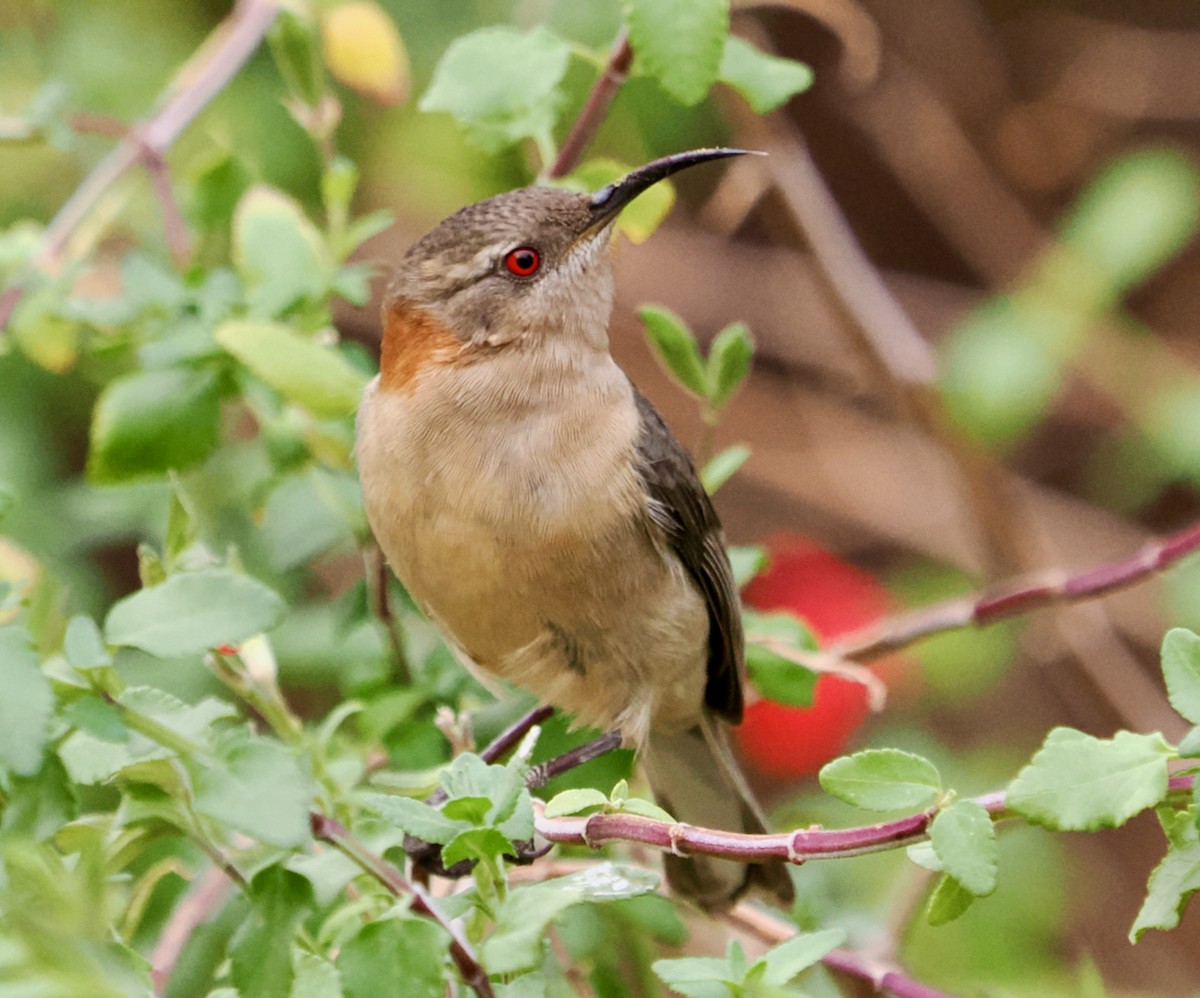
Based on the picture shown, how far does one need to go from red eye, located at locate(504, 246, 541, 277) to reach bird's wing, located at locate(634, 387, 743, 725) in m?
0.36

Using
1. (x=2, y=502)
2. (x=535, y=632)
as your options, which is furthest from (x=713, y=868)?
(x=2, y=502)

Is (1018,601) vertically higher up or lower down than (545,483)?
lower down

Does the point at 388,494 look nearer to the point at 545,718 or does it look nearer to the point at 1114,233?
the point at 545,718

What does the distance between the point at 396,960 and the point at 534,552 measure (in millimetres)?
1141

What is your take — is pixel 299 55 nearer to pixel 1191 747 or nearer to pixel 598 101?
pixel 598 101

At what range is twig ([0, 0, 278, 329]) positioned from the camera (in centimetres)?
278

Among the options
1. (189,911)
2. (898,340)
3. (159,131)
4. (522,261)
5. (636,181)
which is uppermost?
(159,131)

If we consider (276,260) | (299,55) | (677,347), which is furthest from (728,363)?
(299,55)

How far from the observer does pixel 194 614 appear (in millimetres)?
1437

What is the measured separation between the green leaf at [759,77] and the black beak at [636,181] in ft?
0.60

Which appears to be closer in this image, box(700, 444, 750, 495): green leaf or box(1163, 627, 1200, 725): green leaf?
box(1163, 627, 1200, 725): green leaf

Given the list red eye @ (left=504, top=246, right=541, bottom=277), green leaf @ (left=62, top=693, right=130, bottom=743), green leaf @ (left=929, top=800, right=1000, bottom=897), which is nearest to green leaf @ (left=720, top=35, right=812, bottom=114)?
red eye @ (left=504, top=246, right=541, bottom=277)

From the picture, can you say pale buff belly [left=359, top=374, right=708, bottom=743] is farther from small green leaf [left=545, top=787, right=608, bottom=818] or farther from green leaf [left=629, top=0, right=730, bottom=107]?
small green leaf [left=545, top=787, right=608, bottom=818]

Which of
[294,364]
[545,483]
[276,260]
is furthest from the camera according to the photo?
[276,260]
